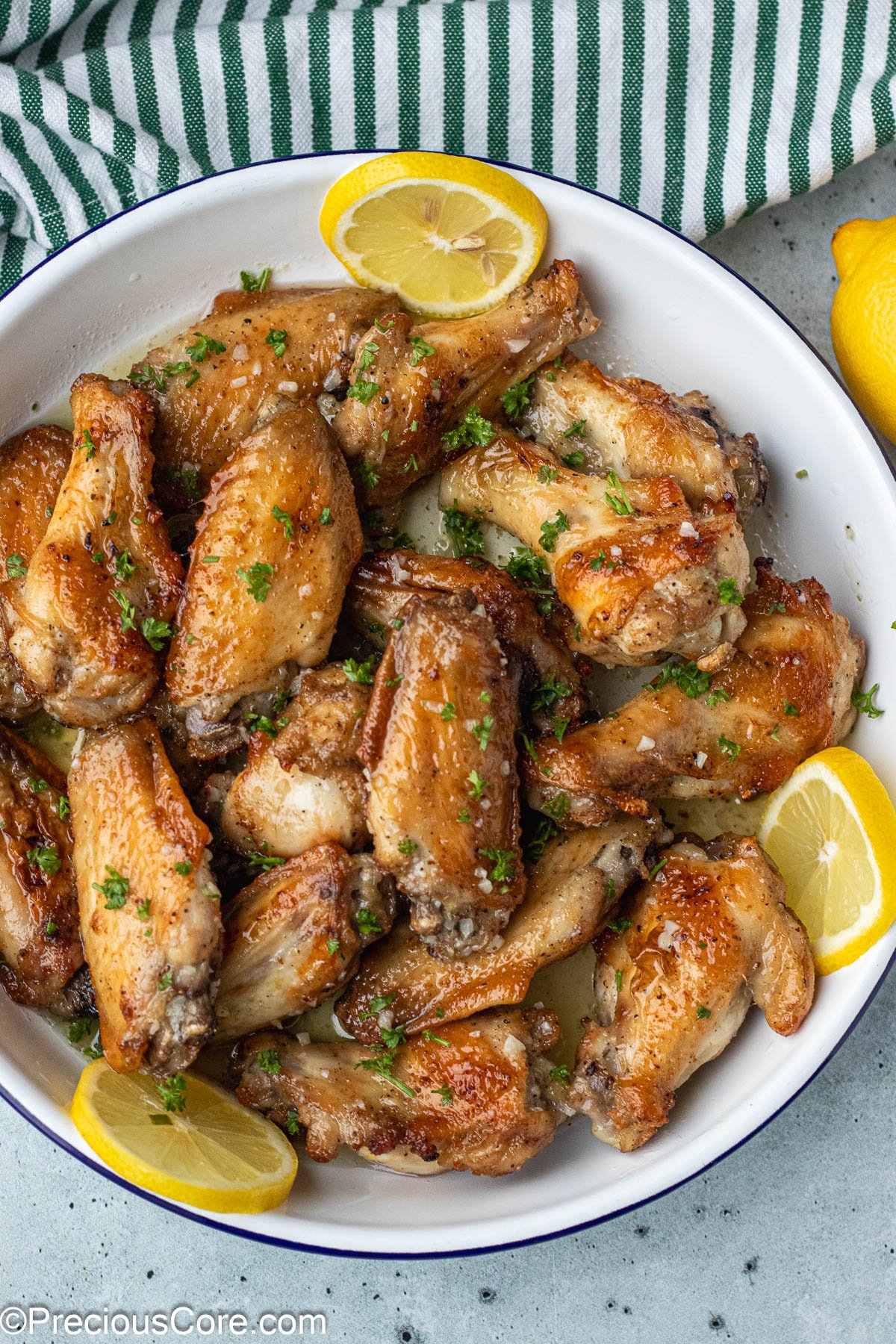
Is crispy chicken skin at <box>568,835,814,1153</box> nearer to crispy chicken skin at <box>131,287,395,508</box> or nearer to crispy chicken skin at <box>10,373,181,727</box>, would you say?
crispy chicken skin at <box>10,373,181,727</box>

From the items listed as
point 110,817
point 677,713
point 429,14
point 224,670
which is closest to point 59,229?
point 429,14

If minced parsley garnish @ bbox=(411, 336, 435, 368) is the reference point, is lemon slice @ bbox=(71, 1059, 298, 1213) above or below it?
below

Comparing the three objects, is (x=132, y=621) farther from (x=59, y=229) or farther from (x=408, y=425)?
(x=59, y=229)

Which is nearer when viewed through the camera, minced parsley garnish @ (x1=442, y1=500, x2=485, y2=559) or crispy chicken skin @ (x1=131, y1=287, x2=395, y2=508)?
crispy chicken skin @ (x1=131, y1=287, x2=395, y2=508)

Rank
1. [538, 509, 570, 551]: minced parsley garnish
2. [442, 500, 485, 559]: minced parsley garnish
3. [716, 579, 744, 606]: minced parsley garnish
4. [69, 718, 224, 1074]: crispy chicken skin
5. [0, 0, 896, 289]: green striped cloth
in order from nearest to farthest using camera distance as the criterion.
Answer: [69, 718, 224, 1074]: crispy chicken skin < [716, 579, 744, 606]: minced parsley garnish < [538, 509, 570, 551]: minced parsley garnish < [442, 500, 485, 559]: minced parsley garnish < [0, 0, 896, 289]: green striped cloth

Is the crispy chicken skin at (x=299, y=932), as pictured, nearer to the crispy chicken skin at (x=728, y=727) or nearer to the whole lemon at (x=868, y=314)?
the crispy chicken skin at (x=728, y=727)

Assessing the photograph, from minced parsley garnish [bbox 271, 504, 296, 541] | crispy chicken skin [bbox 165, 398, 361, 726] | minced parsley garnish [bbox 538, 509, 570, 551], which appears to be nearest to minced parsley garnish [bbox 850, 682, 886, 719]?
minced parsley garnish [bbox 538, 509, 570, 551]
